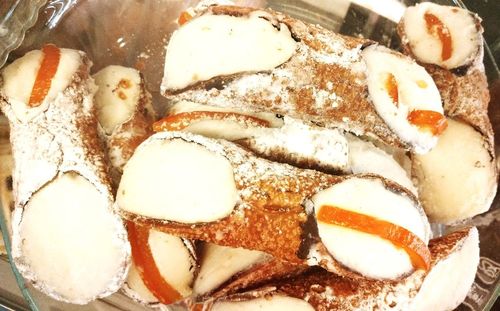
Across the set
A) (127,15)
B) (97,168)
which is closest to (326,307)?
(97,168)

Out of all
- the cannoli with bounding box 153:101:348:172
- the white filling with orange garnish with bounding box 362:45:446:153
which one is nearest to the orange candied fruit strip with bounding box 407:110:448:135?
the white filling with orange garnish with bounding box 362:45:446:153

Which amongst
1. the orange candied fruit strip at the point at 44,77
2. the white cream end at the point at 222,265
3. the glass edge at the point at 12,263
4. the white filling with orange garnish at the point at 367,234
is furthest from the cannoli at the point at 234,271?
the orange candied fruit strip at the point at 44,77

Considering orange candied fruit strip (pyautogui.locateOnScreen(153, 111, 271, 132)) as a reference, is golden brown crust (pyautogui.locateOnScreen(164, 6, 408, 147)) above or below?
above

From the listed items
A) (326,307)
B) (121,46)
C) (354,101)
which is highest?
(354,101)

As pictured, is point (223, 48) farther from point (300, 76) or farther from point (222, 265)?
point (222, 265)

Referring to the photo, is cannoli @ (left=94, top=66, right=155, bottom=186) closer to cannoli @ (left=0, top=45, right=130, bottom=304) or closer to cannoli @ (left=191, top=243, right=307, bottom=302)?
cannoli @ (left=0, top=45, right=130, bottom=304)

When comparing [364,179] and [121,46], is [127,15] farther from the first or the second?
[364,179]

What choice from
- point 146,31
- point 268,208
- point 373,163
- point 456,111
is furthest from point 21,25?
point 456,111
